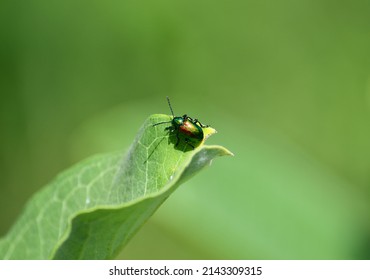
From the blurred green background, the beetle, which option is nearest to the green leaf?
the beetle

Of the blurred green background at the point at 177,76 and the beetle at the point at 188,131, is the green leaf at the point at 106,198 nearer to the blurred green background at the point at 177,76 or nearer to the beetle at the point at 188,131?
the beetle at the point at 188,131

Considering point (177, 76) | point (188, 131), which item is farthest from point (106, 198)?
point (177, 76)

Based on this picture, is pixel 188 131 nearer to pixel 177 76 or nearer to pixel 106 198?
pixel 106 198

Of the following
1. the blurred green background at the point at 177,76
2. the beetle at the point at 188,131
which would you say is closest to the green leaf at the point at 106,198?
the beetle at the point at 188,131

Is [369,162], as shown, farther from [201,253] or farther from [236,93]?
[236,93]

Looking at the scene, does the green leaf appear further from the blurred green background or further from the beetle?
the blurred green background
